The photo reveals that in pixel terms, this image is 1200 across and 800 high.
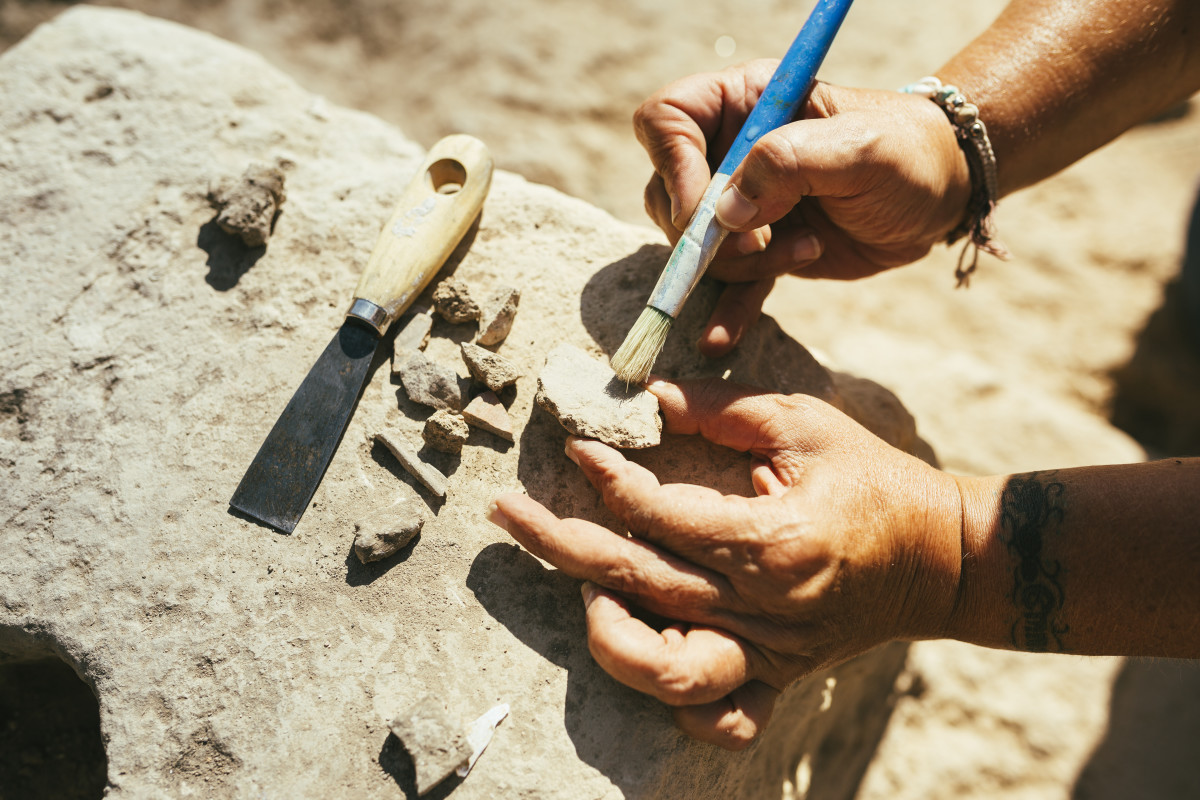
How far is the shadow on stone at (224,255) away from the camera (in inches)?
82.9

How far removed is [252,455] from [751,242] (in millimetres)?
1441

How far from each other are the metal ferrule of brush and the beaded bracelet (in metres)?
0.92

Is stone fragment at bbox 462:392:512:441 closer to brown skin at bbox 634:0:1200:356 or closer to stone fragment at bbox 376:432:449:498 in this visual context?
stone fragment at bbox 376:432:449:498

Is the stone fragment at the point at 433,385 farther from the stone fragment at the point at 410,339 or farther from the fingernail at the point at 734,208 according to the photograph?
the fingernail at the point at 734,208

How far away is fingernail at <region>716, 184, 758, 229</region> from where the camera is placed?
5.77ft

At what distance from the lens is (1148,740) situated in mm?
2799

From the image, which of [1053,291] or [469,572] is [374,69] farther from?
[1053,291]

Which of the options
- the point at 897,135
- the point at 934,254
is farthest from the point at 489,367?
the point at 934,254

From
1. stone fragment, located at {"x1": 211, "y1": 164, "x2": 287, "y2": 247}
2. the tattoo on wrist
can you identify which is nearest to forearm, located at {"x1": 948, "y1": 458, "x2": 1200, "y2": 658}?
→ the tattoo on wrist

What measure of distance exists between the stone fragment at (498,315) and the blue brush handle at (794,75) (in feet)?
2.19

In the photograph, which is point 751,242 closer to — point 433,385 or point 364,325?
point 433,385

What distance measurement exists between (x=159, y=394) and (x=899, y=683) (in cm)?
271

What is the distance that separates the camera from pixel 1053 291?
3.69m

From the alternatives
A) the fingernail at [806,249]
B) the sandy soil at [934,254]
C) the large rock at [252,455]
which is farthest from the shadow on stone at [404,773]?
→ the sandy soil at [934,254]
